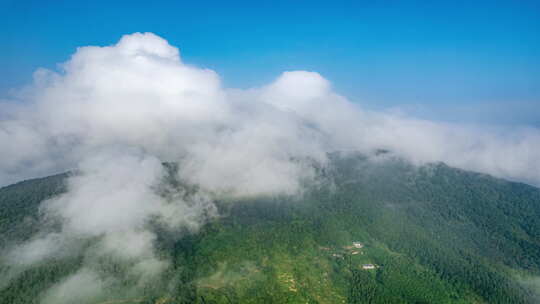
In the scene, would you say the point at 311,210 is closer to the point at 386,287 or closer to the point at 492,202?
the point at 386,287

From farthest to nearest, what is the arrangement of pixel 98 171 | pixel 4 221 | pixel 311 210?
pixel 311 210, pixel 98 171, pixel 4 221

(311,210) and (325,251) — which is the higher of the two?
(311,210)

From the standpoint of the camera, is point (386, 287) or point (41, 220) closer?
point (386, 287)

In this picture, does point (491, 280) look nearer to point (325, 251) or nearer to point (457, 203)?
point (325, 251)

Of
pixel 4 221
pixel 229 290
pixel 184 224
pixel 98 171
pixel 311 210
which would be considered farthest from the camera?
pixel 311 210

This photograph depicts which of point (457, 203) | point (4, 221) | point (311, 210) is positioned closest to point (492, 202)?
point (457, 203)

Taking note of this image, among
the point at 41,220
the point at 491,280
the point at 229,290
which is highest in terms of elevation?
the point at 41,220
